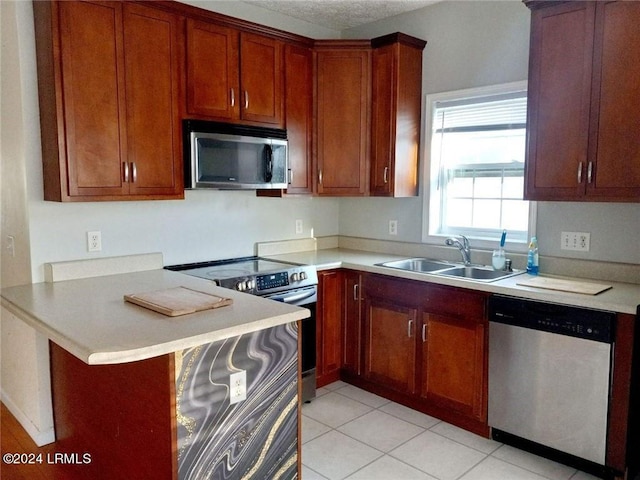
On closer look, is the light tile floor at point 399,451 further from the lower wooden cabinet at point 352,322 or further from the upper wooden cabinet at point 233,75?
the upper wooden cabinet at point 233,75

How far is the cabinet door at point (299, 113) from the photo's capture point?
10.9 ft

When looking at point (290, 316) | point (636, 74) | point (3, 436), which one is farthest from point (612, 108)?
point (3, 436)

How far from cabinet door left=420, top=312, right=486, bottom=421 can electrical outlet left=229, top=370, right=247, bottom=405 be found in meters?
1.44

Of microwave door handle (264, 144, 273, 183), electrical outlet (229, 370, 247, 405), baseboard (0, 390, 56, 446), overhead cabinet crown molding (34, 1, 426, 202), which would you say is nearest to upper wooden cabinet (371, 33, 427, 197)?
overhead cabinet crown molding (34, 1, 426, 202)

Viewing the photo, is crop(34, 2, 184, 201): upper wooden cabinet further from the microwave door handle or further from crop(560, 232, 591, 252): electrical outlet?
crop(560, 232, 591, 252): electrical outlet

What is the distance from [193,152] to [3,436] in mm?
1954

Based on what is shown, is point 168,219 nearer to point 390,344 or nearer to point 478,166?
point 390,344

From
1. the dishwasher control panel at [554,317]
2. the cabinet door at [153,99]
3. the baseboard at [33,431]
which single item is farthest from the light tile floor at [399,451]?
the cabinet door at [153,99]

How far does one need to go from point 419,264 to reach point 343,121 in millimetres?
1183

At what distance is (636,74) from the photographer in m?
2.28

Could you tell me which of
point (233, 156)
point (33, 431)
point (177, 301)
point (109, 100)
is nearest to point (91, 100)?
point (109, 100)

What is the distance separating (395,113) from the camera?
11.0 ft

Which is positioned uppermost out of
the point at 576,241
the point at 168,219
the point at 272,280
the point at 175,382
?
the point at 168,219

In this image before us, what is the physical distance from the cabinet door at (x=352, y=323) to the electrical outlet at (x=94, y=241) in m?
1.60
